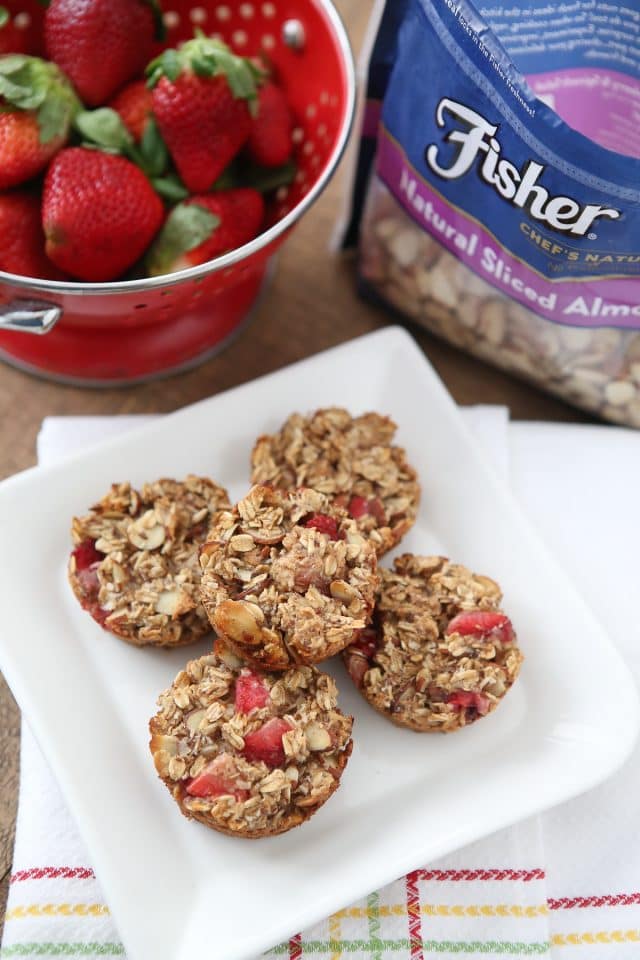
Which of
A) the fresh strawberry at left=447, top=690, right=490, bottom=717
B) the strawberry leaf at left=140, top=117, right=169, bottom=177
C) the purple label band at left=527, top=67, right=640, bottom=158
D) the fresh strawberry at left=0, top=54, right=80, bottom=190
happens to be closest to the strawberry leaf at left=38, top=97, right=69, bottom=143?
the fresh strawberry at left=0, top=54, right=80, bottom=190

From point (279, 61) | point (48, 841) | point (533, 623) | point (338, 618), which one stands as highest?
point (279, 61)

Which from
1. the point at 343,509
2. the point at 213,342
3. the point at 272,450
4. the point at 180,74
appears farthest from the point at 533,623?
the point at 180,74

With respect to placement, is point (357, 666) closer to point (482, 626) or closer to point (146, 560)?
point (482, 626)

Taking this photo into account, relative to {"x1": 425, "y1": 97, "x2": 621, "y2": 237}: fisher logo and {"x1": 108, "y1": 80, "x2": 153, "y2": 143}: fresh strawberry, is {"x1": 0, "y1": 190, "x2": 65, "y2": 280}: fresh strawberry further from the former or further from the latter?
{"x1": 425, "y1": 97, "x2": 621, "y2": 237}: fisher logo

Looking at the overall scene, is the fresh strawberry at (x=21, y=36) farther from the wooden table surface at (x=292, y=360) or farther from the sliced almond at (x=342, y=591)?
the sliced almond at (x=342, y=591)

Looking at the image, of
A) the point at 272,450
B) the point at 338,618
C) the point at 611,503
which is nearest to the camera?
the point at 338,618

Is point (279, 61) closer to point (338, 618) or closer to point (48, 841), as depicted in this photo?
point (338, 618)

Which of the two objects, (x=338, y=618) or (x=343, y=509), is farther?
(x=343, y=509)
